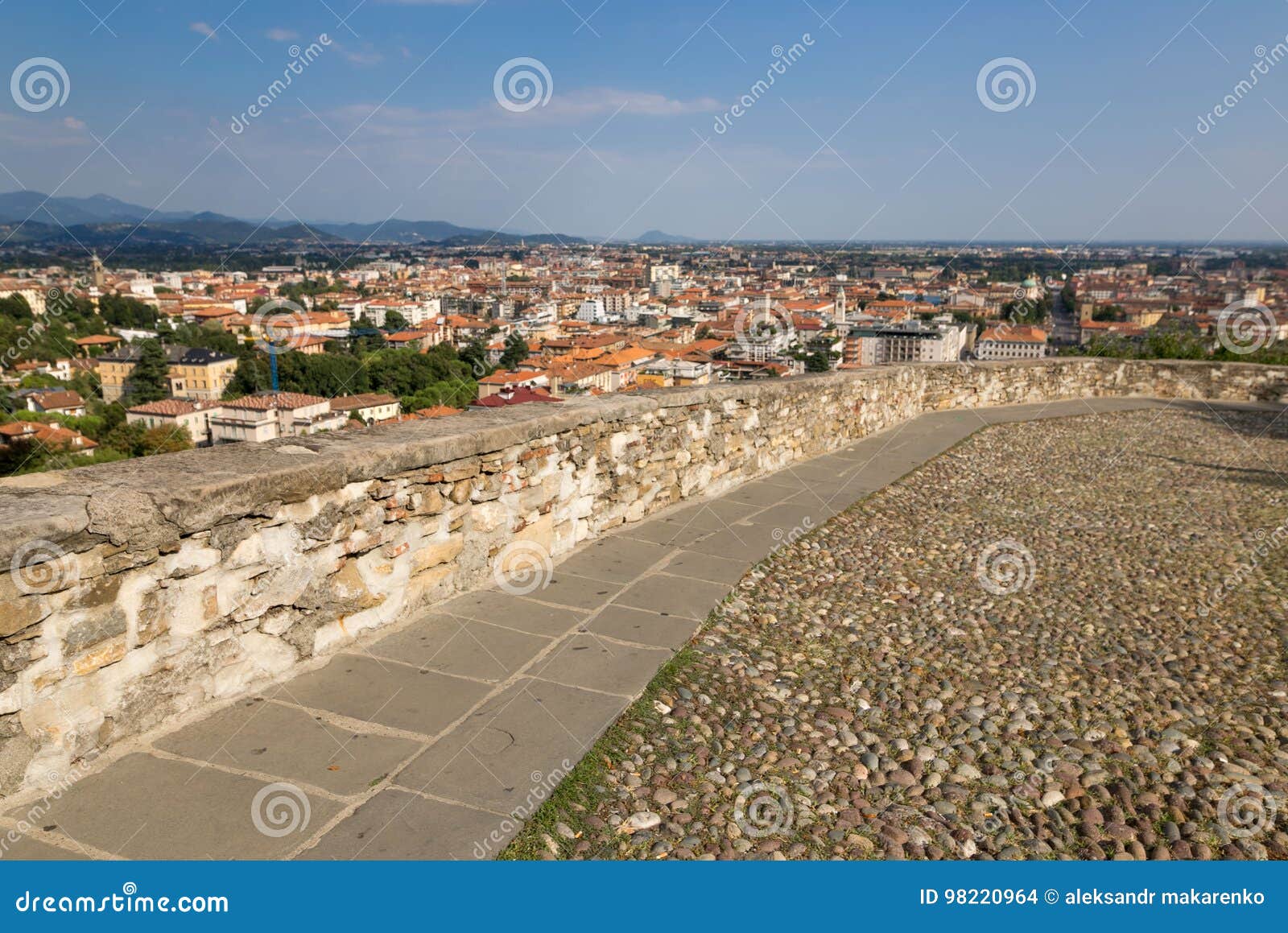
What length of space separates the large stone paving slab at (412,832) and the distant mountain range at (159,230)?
1034cm

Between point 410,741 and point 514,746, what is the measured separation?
34 cm

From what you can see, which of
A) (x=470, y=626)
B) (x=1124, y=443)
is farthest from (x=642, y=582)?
(x=1124, y=443)

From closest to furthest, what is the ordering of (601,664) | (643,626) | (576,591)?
(601,664)
(643,626)
(576,591)

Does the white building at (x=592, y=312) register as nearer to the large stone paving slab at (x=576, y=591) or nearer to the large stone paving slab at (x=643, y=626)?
the large stone paving slab at (x=576, y=591)

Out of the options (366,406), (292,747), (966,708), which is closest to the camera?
(292,747)

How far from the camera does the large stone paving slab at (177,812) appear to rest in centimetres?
197

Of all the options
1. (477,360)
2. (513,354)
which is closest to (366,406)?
(477,360)

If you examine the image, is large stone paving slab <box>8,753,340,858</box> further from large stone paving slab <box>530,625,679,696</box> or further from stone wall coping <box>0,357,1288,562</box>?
large stone paving slab <box>530,625,679,696</box>

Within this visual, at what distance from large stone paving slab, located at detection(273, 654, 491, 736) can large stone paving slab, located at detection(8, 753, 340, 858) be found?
17.7 inches

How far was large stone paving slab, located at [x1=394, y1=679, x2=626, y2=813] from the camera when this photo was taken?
228 cm

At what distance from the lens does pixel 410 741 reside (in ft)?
8.26

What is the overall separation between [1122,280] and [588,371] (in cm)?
1932

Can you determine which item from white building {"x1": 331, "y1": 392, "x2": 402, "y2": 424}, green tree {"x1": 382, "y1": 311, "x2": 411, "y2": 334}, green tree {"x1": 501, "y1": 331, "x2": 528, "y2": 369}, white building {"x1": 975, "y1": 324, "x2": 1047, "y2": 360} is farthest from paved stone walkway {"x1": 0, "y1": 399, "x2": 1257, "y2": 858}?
green tree {"x1": 382, "y1": 311, "x2": 411, "y2": 334}

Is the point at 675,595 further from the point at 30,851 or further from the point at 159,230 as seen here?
the point at 159,230
